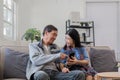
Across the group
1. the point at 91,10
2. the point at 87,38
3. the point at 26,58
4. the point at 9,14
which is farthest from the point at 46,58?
the point at 91,10

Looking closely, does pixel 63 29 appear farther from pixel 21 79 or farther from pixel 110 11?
pixel 21 79

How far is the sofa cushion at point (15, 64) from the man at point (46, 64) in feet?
0.50

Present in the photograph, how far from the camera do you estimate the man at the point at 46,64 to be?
2.43 metres

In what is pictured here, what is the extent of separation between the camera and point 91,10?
20.6 feet

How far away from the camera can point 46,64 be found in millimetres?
2539

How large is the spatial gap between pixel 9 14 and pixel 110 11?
116 inches

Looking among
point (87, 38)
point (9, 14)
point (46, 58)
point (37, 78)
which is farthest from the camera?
point (87, 38)

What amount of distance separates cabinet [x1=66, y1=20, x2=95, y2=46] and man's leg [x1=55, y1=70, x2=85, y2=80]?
323cm

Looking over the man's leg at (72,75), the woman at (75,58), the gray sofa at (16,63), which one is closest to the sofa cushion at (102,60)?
the gray sofa at (16,63)

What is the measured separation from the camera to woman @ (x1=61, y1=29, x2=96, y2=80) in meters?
2.65

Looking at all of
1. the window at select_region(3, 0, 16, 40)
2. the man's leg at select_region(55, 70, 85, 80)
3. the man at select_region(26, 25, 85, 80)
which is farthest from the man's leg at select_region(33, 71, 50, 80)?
the window at select_region(3, 0, 16, 40)

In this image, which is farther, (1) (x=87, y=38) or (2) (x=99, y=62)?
(1) (x=87, y=38)

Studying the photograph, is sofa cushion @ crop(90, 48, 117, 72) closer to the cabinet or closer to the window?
the window

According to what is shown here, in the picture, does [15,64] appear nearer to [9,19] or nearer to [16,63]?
[16,63]
